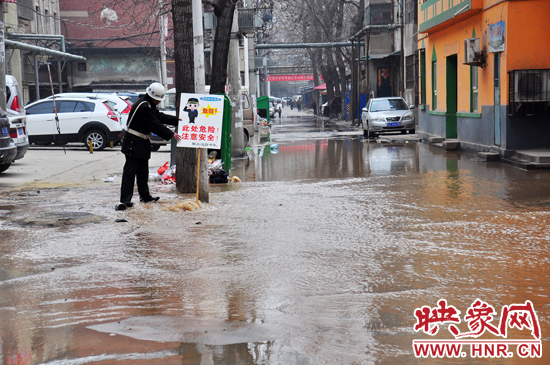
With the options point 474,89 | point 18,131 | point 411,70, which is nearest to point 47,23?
point 411,70

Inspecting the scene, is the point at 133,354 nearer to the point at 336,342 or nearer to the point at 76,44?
the point at 336,342

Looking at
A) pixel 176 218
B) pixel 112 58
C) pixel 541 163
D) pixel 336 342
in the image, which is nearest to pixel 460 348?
pixel 336 342

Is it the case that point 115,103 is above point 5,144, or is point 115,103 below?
above

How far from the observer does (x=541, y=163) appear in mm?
14891

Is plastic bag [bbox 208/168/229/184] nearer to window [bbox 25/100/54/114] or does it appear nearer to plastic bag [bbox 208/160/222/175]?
plastic bag [bbox 208/160/222/175]

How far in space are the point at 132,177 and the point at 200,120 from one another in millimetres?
1273

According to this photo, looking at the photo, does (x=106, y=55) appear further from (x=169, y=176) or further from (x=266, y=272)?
(x=266, y=272)

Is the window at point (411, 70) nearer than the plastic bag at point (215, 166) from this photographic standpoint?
No

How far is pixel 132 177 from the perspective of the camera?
10.4 m

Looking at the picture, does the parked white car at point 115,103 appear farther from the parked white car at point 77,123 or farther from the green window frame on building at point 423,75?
the green window frame on building at point 423,75

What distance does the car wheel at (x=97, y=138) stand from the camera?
2278 cm

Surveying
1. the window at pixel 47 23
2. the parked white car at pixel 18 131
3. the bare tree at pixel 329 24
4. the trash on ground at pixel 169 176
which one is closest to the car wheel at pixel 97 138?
the parked white car at pixel 18 131

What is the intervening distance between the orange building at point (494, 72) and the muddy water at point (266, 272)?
4.64m

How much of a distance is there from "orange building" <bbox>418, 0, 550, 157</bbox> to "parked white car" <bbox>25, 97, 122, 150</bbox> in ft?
34.5
